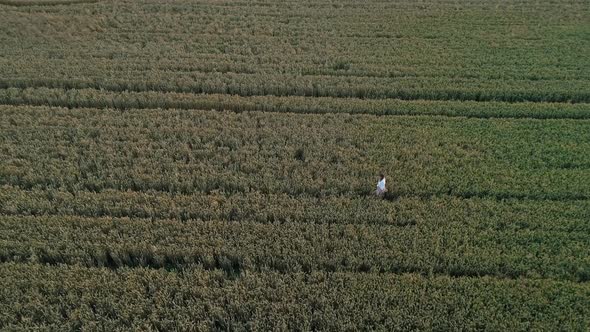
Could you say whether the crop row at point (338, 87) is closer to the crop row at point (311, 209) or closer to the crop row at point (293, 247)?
the crop row at point (311, 209)

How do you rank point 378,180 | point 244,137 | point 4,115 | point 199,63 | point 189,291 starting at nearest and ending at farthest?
point 189,291 → point 378,180 → point 244,137 → point 4,115 → point 199,63

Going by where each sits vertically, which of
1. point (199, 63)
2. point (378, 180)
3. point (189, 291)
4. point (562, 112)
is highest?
point (199, 63)

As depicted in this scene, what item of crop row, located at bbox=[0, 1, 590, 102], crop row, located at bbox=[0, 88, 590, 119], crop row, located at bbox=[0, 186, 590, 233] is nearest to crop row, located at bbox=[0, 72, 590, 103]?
crop row, located at bbox=[0, 1, 590, 102]

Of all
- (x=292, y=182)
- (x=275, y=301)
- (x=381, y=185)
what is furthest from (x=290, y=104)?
(x=275, y=301)

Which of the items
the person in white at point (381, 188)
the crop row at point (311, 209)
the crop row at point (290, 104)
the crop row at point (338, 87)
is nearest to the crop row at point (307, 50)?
the crop row at point (338, 87)

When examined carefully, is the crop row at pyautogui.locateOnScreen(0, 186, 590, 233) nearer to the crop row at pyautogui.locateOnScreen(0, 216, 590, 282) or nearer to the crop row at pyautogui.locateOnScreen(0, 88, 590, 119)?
the crop row at pyautogui.locateOnScreen(0, 216, 590, 282)

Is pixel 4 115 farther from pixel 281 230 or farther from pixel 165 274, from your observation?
pixel 281 230

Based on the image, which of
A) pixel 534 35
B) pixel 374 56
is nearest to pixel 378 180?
pixel 374 56
